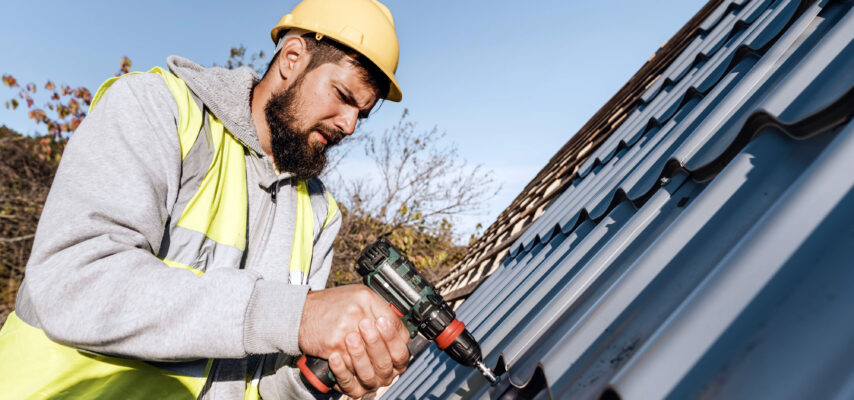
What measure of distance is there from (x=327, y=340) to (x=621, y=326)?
0.98 meters

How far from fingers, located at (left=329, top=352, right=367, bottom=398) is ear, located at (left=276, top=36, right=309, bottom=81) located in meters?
1.78

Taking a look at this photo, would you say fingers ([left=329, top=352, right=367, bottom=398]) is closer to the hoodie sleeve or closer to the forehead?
the hoodie sleeve

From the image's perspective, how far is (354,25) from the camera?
A: 2.86 m

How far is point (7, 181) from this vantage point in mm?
9742

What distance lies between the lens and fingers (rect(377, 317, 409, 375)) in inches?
66.0

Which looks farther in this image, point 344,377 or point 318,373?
point 318,373

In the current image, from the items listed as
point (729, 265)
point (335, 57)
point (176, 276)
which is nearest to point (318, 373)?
point (176, 276)

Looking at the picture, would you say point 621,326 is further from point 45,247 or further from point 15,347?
point 15,347

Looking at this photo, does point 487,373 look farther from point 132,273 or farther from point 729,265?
point 132,273

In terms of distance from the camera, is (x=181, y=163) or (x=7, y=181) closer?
(x=181, y=163)

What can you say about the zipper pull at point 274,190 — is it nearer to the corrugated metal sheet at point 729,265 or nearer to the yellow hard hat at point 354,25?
the yellow hard hat at point 354,25

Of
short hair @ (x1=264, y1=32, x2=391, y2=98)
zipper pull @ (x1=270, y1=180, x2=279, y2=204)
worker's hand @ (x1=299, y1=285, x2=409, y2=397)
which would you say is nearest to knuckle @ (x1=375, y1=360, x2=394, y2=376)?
worker's hand @ (x1=299, y1=285, x2=409, y2=397)

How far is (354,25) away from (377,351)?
1979 millimetres

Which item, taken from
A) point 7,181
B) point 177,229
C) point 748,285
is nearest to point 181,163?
point 177,229
